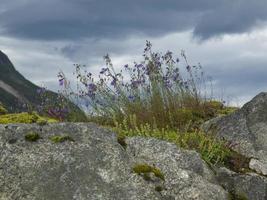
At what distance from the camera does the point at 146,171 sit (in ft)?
24.4

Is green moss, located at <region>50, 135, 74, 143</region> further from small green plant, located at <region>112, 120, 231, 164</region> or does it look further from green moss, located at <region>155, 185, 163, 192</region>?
small green plant, located at <region>112, 120, 231, 164</region>

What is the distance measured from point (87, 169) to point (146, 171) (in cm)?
74

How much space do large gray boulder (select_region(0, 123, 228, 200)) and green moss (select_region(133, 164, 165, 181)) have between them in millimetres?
53

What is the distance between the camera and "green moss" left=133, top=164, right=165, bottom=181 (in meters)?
7.37

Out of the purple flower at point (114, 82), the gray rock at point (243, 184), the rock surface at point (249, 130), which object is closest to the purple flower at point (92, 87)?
the purple flower at point (114, 82)

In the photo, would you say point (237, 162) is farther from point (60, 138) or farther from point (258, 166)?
point (60, 138)

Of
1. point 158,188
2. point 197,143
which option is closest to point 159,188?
→ point 158,188

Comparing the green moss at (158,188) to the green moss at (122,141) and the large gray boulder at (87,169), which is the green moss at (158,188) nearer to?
the large gray boulder at (87,169)

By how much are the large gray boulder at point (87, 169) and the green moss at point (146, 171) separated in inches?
2.1

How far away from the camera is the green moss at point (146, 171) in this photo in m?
7.37

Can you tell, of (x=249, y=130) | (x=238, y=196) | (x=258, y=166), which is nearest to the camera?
(x=238, y=196)

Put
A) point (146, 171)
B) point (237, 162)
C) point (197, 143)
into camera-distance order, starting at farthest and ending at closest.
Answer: point (197, 143) < point (237, 162) < point (146, 171)

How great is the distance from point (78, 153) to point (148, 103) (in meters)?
6.40

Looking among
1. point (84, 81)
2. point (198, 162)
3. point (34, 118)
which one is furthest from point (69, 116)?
point (198, 162)
